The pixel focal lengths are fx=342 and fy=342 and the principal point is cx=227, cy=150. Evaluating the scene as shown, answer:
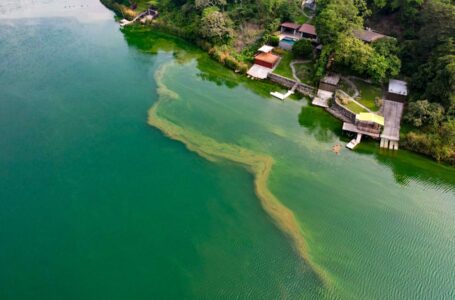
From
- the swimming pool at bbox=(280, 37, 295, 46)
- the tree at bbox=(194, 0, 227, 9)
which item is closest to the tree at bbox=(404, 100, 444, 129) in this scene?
the swimming pool at bbox=(280, 37, 295, 46)

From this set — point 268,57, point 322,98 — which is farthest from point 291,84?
point 268,57

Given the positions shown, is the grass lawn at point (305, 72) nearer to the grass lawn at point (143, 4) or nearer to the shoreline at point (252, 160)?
the shoreline at point (252, 160)

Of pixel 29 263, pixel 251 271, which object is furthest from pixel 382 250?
Answer: pixel 29 263

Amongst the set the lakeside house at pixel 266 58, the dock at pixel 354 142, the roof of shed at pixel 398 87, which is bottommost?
the dock at pixel 354 142

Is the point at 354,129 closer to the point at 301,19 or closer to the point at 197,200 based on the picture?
the point at 197,200

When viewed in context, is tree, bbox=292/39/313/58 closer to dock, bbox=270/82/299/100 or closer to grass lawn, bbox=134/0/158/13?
dock, bbox=270/82/299/100

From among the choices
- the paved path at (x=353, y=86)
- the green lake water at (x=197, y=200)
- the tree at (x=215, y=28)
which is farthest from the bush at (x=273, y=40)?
the paved path at (x=353, y=86)
